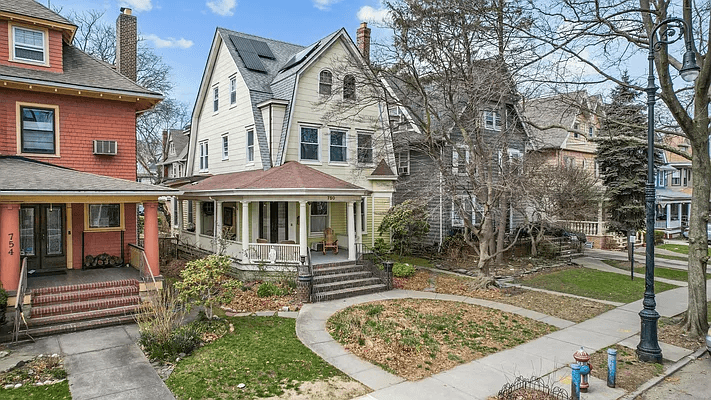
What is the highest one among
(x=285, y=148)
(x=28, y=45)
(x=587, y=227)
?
(x=28, y=45)

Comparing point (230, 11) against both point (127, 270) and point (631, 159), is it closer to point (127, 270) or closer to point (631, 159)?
point (127, 270)

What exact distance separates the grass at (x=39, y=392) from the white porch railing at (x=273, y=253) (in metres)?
7.99

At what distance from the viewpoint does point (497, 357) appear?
830 cm

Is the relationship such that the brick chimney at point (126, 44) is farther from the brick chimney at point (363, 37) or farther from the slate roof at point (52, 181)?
→ the brick chimney at point (363, 37)

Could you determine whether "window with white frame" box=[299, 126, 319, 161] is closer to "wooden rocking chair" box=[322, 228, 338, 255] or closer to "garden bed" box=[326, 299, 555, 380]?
"wooden rocking chair" box=[322, 228, 338, 255]

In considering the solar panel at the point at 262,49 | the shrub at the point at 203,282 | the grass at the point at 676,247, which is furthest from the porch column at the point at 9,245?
the grass at the point at 676,247

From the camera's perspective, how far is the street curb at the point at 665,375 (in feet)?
22.4

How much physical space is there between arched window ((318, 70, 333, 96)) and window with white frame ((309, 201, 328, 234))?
200 inches

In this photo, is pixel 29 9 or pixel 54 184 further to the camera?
pixel 29 9

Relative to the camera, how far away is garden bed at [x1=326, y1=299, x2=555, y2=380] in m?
8.06

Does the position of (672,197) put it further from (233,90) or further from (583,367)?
(233,90)

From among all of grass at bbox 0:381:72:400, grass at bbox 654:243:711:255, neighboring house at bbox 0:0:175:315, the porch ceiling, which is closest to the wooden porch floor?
neighboring house at bbox 0:0:175:315

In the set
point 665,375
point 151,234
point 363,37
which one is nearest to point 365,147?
point 363,37

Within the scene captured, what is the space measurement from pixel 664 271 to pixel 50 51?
2599 cm
